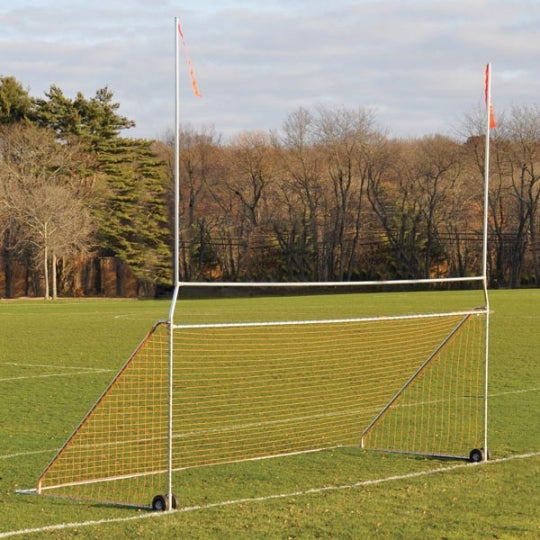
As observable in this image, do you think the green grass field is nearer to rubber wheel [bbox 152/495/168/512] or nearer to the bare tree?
rubber wheel [bbox 152/495/168/512]

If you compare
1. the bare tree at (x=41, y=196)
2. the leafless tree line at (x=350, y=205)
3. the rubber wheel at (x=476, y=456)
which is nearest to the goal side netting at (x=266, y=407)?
the rubber wheel at (x=476, y=456)

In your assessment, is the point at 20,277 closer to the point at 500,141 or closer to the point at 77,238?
the point at 77,238

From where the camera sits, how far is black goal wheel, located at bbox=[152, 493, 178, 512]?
23.9ft

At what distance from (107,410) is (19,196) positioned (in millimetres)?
40352

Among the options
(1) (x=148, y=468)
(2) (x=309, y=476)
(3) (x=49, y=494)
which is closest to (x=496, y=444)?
(2) (x=309, y=476)

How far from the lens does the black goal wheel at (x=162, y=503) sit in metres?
7.28

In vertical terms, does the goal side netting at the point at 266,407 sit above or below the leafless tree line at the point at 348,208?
below

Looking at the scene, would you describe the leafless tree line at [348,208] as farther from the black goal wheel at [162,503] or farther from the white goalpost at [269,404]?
the black goal wheel at [162,503]

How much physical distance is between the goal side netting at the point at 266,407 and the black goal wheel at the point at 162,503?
0.20m

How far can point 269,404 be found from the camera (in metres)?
13.2

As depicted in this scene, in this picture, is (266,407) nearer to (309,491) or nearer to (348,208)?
(309,491)

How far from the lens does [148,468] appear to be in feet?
29.6

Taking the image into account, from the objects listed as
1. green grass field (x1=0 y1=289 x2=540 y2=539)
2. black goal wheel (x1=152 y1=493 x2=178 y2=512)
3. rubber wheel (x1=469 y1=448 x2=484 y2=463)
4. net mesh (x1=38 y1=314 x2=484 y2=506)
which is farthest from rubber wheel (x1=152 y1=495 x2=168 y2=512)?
rubber wheel (x1=469 y1=448 x2=484 y2=463)

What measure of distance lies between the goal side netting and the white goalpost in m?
0.02
